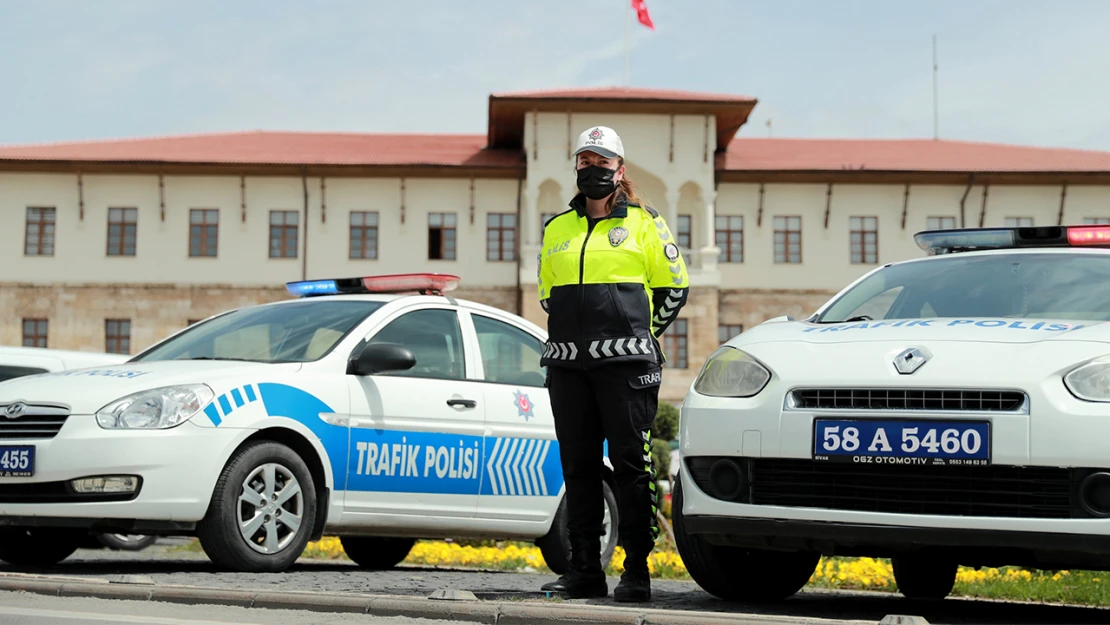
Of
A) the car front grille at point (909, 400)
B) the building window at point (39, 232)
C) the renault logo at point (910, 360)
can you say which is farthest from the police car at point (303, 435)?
the building window at point (39, 232)

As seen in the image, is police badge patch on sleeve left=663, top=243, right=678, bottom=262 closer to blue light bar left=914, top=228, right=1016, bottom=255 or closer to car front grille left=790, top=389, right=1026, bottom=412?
car front grille left=790, top=389, right=1026, bottom=412

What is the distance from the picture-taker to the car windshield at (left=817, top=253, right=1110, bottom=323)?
5.34 metres

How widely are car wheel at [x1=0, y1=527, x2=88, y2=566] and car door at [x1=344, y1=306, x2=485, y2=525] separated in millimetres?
1705

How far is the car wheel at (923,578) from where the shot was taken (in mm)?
6723

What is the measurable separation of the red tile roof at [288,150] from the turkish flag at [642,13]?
608 cm

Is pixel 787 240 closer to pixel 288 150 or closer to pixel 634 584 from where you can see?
pixel 288 150

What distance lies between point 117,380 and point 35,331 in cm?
4048

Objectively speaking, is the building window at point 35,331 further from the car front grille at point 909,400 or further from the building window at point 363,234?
the car front grille at point 909,400

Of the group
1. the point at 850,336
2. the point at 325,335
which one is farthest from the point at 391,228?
the point at 850,336

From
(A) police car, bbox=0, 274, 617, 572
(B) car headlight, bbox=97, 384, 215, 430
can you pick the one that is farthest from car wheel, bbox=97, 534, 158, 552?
(B) car headlight, bbox=97, 384, 215, 430

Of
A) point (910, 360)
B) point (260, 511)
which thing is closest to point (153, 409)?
point (260, 511)

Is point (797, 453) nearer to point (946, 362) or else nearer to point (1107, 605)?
point (946, 362)

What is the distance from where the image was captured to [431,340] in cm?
786

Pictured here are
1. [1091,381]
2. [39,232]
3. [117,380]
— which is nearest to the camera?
[1091,381]
